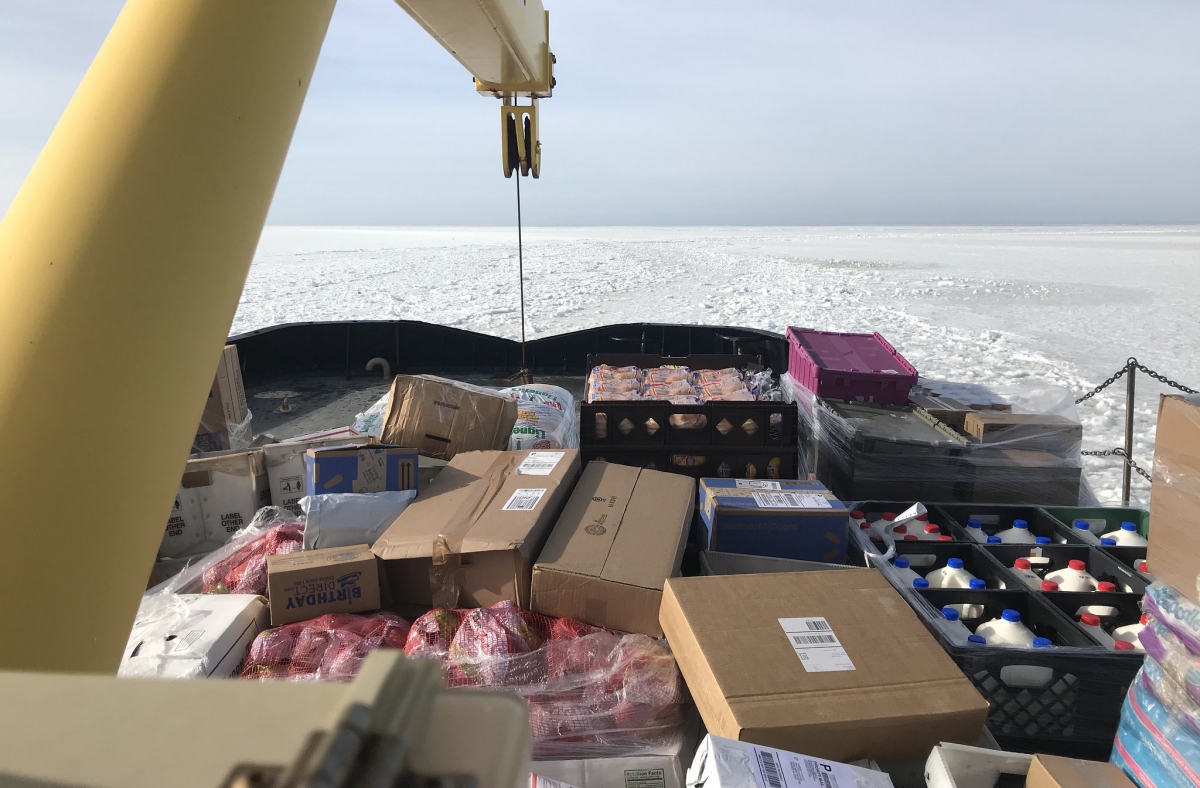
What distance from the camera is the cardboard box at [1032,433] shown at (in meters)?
3.55

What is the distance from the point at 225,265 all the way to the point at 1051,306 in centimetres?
1858

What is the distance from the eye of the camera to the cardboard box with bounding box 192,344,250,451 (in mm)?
4051

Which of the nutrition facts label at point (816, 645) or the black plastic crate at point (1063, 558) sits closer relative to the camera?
the nutrition facts label at point (816, 645)

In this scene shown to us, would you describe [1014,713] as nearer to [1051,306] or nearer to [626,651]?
[626,651]

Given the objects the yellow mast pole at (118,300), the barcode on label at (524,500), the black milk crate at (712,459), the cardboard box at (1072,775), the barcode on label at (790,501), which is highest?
the yellow mast pole at (118,300)

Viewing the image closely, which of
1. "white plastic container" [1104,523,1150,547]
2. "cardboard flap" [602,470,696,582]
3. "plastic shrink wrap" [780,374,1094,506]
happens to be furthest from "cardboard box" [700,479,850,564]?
"white plastic container" [1104,523,1150,547]

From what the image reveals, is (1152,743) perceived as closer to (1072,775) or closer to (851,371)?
(1072,775)

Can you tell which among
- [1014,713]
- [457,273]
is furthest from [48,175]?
[457,273]

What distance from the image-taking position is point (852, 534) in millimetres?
2789

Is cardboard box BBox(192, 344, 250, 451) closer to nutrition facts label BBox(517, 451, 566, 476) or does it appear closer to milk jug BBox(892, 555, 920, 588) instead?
nutrition facts label BBox(517, 451, 566, 476)

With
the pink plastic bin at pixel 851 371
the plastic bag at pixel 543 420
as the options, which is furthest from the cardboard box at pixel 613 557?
the pink plastic bin at pixel 851 371

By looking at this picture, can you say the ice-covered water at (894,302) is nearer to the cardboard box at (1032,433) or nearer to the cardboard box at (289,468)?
the cardboard box at (1032,433)

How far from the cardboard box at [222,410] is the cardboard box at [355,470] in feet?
5.46

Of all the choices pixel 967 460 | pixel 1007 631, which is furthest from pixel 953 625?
pixel 967 460
